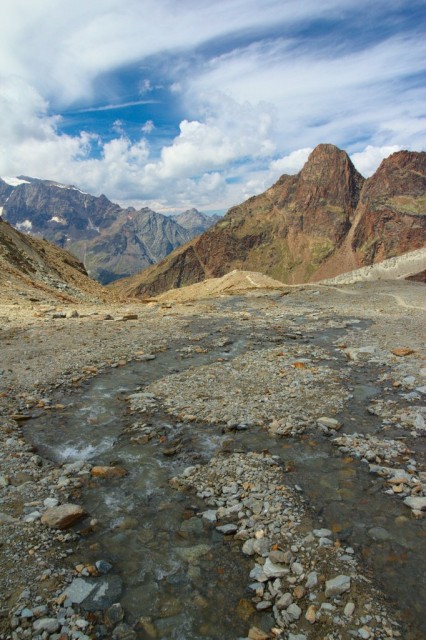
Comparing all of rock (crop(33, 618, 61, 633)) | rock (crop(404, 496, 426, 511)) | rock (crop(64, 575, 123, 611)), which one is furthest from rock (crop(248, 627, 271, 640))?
rock (crop(404, 496, 426, 511))

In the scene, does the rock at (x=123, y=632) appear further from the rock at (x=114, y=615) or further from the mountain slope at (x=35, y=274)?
the mountain slope at (x=35, y=274)

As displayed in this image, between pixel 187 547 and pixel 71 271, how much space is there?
4738 cm

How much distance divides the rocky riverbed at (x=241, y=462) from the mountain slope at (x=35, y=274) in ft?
32.7

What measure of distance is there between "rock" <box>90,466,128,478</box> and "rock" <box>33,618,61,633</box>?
3573mm

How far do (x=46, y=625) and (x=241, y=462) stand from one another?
4913mm

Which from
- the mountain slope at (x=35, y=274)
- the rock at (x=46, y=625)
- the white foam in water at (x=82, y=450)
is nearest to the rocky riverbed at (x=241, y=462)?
the rock at (x=46, y=625)

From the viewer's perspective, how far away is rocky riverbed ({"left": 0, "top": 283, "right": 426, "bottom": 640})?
542cm

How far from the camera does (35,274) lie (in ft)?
130

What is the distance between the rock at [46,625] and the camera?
4957 mm

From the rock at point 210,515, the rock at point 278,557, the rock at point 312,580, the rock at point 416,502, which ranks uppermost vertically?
the rock at point 210,515

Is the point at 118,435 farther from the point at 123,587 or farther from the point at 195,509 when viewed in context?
the point at 123,587

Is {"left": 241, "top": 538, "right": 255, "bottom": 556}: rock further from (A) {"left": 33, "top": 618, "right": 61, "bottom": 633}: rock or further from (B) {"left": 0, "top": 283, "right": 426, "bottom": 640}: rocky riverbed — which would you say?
(A) {"left": 33, "top": 618, "right": 61, "bottom": 633}: rock

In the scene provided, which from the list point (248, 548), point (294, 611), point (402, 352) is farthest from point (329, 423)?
point (402, 352)

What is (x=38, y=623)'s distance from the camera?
502 cm
